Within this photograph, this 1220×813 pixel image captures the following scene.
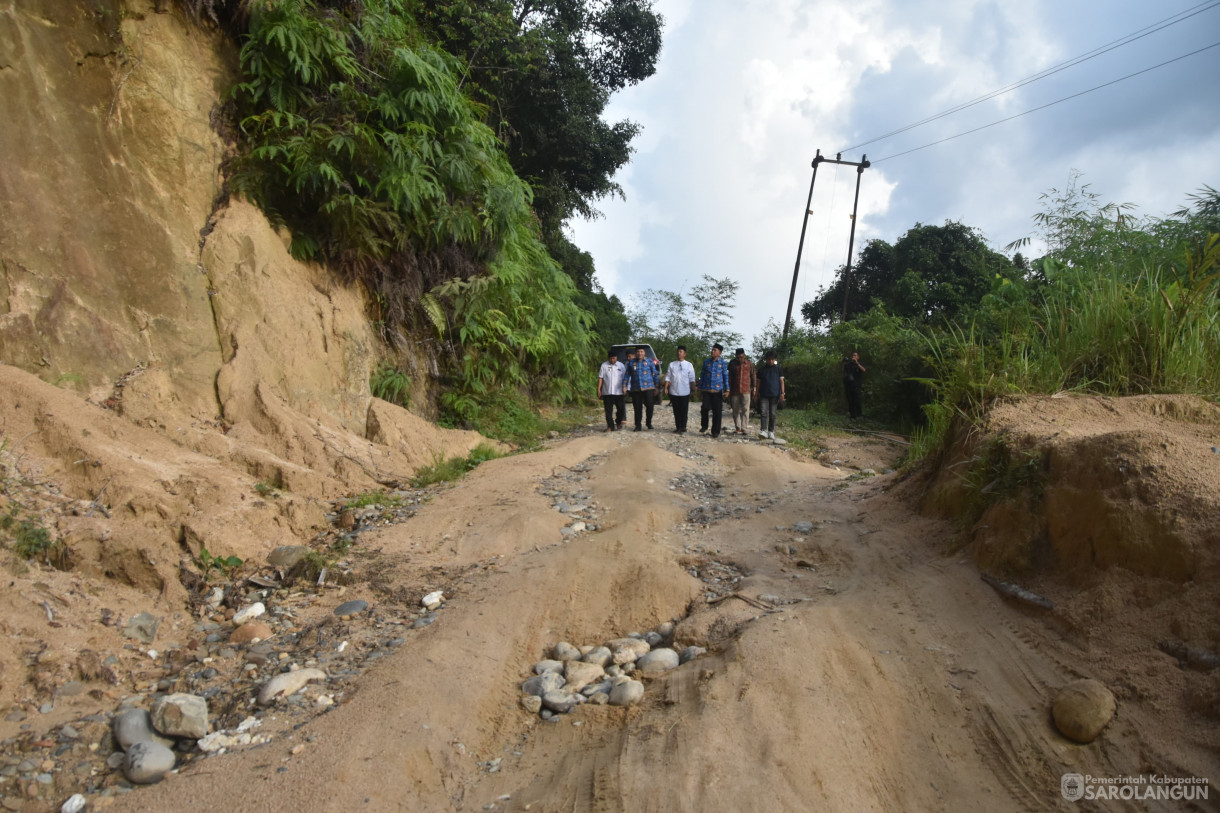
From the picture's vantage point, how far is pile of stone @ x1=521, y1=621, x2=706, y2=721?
3756mm

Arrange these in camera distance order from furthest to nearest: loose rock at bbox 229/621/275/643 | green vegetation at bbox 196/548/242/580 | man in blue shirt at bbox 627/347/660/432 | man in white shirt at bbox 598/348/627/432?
man in blue shirt at bbox 627/347/660/432 → man in white shirt at bbox 598/348/627/432 → green vegetation at bbox 196/548/242/580 → loose rock at bbox 229/621/275/643

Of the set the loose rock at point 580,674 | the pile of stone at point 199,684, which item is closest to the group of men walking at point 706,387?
the pile of stone at point 199,684

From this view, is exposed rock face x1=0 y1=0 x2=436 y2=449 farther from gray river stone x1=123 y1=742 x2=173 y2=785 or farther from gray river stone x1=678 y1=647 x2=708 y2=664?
gray river stone x1=678 y1=647 x2=708 y2=664

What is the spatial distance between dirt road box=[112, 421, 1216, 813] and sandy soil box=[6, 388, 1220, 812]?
11 millimetres

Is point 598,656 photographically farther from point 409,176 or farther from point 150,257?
point 409,176

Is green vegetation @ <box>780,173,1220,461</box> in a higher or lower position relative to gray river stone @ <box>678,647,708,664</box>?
higher

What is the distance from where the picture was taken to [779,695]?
3.52m

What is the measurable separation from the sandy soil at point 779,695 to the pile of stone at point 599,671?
0.28 ft

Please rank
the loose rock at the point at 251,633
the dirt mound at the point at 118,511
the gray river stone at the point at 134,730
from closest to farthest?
the gray river stone at the point at 134,730
the dirt mound at the point at 118,511
the loose rock at the point at 251,633

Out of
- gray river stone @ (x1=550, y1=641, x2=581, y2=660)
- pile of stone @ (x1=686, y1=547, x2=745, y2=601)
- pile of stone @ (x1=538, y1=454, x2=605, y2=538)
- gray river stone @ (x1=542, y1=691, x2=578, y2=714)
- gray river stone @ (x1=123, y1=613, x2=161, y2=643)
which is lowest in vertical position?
gray river stone @ (x1=542, y1=691, x2=578, y2=714)

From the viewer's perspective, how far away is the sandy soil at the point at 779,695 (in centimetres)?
300

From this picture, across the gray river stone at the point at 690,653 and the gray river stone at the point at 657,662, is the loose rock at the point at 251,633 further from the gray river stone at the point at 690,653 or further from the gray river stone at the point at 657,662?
the gray river stone at the point at 690,653

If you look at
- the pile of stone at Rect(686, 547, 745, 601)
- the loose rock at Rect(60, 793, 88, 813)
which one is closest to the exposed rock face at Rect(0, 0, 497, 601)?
the loose rock at Rect(60, 793, 88, 813)

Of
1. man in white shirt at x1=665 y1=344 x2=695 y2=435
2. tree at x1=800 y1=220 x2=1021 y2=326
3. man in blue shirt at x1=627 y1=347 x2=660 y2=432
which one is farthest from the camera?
tree at x1=800 y1=220 x2=1021 y2=326
